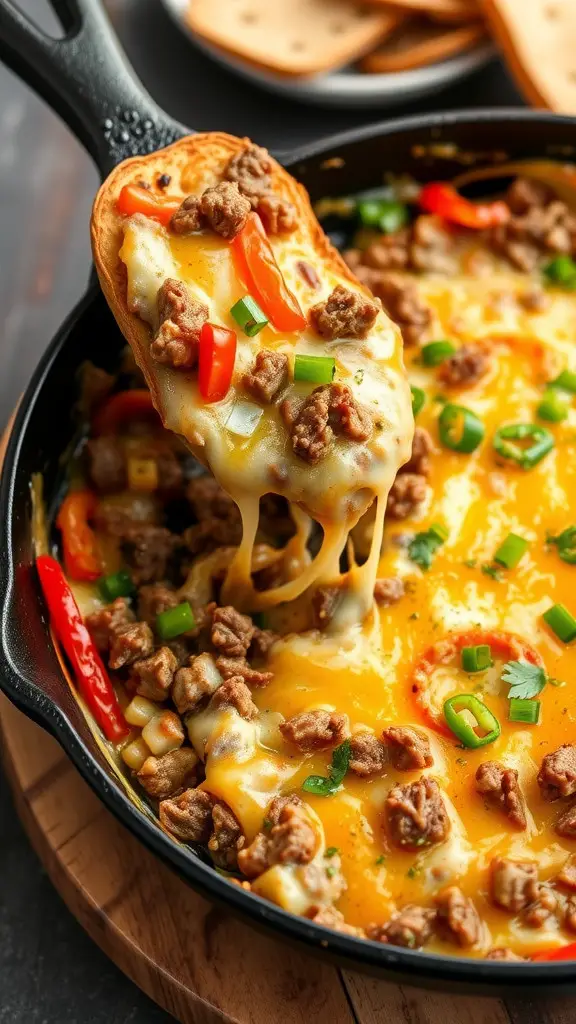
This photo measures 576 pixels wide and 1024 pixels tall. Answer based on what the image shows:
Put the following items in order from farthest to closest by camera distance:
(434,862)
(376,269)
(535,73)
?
(535,73) → (376,269) → (434,862)

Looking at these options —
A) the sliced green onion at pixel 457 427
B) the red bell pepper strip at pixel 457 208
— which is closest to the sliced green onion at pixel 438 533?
the sliced green onion at pixel 457 427

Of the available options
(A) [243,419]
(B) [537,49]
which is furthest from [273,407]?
(B) [537,49]

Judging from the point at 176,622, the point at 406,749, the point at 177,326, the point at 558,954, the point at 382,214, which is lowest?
the point at 558,954

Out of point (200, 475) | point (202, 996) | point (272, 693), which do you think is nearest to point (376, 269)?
point (200, 475)

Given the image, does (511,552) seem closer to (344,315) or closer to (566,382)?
(566,382)

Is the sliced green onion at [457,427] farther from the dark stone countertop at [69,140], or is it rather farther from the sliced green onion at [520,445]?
the dark stone countertop at [69,140]

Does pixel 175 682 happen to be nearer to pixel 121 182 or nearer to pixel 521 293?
pixel 121 182

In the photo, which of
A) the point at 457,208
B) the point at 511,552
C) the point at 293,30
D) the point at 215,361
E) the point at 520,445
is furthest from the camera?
the point at 293,30
